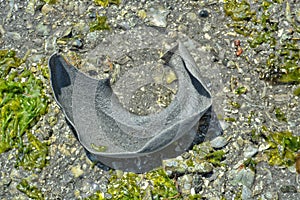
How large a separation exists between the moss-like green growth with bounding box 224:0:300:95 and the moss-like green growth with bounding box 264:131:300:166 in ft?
1.00

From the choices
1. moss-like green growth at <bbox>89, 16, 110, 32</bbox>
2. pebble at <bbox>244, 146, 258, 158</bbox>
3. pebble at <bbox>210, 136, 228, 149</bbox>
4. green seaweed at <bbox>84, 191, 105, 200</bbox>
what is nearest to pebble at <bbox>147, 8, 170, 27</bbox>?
moss-like green growth at <bbox>89, 16, 110, 32</bbox>

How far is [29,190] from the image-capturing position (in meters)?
3.39

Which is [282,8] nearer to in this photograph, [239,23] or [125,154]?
[239,23]

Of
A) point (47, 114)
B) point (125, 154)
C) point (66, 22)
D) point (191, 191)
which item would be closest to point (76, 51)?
point (66, 22)

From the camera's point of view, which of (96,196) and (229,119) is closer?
(96,196)

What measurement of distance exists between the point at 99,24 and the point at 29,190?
3.93ft

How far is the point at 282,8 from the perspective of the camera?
147 inches

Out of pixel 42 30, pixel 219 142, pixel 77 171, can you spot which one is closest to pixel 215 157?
pixel 219 142

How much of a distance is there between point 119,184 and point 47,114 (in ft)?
2.16

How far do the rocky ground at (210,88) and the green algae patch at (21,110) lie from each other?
0.17 feet

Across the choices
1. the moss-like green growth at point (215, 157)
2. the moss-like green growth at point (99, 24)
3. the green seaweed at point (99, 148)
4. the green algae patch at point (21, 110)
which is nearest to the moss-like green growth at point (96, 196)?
the green seaweed at point (99, 148)

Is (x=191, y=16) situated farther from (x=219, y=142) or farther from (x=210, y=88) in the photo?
(x=219, y=142)

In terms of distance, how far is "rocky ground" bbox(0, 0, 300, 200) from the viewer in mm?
3309

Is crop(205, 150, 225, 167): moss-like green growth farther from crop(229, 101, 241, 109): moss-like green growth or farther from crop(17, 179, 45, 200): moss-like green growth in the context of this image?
crop(17, 179, 45, 200): moss-like green growth
